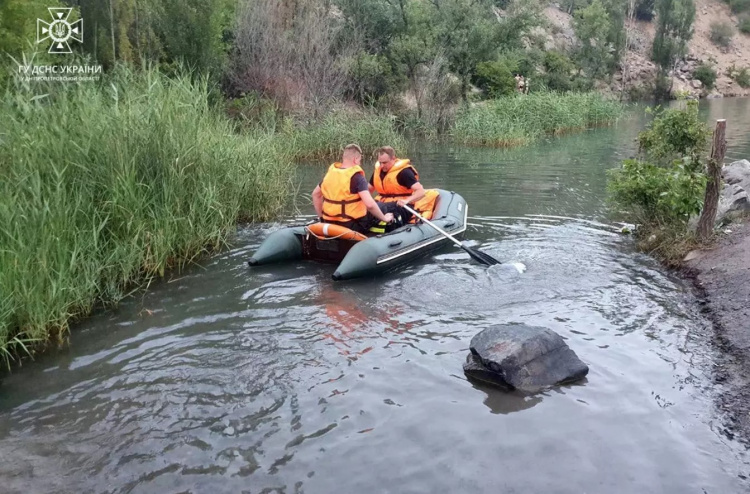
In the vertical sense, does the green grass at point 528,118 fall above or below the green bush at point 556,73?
below

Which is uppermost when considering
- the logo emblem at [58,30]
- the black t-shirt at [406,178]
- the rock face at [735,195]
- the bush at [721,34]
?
the bush at [721,34]

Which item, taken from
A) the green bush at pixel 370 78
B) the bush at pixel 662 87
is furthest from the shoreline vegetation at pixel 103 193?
the bush at pixel 662 87

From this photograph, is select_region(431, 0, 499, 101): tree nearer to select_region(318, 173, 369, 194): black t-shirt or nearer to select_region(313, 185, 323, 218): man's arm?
select_region(313, 185, 323, 218): man's arm

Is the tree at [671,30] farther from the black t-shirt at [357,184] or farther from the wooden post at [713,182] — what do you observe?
the black t-shirt at [357,184]

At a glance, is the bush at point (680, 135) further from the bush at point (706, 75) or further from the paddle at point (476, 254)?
the bush at point (706, 75)

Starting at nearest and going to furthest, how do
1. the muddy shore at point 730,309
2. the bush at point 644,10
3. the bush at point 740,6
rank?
the muddy shore at point 730,309 < the bush at point 644,10 < the bush at point 740,6

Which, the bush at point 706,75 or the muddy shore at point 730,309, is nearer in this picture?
the muddy shore at point 730,309

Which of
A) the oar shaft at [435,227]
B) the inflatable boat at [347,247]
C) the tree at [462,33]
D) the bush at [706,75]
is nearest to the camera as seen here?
the inflatable boat at [347,247]

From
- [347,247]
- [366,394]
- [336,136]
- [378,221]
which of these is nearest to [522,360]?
[366,394]

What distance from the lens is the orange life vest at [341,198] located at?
670 cm

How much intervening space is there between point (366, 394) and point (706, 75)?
44.6 meters

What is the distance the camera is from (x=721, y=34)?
49.9 m

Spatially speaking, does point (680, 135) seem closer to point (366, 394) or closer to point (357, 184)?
point (357, 184)

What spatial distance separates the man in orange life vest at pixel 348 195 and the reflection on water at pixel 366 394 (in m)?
0.65
